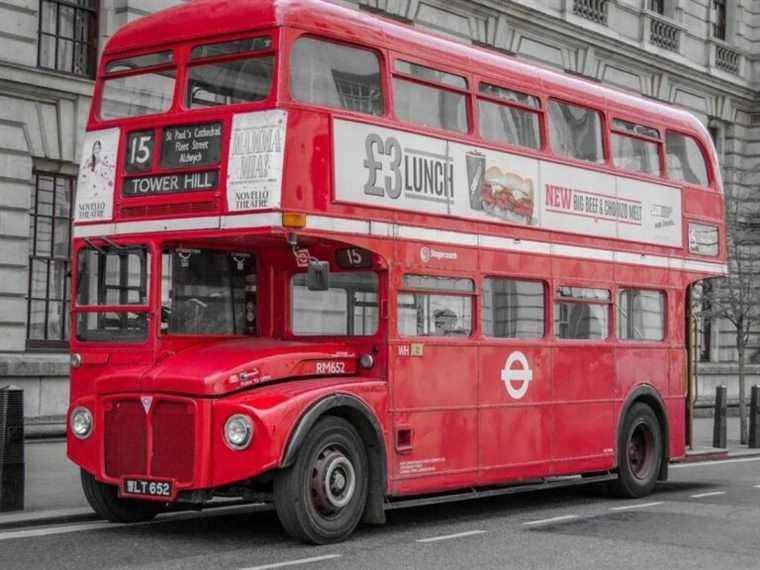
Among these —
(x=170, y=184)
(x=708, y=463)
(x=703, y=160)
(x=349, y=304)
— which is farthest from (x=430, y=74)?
(x=708, y=463)

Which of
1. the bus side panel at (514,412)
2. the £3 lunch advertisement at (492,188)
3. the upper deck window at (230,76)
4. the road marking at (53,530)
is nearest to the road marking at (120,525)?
the road marking at (53,530)

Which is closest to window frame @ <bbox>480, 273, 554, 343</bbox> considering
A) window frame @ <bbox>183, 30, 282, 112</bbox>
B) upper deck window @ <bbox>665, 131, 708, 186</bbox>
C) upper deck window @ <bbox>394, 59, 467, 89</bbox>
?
upper deck window @ <bbox>394, 59, 467, 89</bbox>

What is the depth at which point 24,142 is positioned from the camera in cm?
1955

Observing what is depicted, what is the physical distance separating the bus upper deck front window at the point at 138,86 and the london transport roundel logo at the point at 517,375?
4.29 meters

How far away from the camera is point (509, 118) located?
14.0 metres

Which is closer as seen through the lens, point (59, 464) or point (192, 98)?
point (192, 98)

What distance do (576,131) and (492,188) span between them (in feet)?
6.31

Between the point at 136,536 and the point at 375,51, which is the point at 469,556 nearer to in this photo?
the point at 136,536

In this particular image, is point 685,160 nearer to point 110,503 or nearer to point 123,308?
point 123,308

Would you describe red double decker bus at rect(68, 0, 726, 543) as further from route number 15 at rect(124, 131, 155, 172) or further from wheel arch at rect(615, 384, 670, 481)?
wheel arch at rect(615, 384, 670, 481)

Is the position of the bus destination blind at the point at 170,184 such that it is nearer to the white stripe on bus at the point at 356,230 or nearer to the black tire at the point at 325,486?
the white stripe on bus at the point at 356,230

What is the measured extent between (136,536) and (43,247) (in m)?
9.10

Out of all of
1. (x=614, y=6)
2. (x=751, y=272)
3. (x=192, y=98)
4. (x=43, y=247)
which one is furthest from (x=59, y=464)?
(x=614, y=6)

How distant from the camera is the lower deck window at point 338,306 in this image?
40.3 ft
